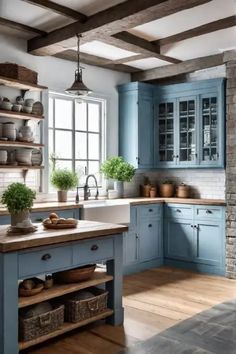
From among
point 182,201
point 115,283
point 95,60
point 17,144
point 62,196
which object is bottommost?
point 115,283

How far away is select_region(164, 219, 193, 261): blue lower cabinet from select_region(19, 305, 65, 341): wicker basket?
3.06 m

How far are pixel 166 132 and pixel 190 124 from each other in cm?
46

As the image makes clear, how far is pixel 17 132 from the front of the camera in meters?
5.18

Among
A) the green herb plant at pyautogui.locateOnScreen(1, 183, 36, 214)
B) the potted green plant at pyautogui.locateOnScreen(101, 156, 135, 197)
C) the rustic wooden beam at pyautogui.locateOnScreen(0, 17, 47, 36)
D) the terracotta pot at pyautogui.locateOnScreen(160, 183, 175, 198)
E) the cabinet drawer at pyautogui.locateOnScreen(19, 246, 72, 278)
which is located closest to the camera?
the cabinet drawer at pyautogui.locateOnScreen(19, 246, 72, 278)

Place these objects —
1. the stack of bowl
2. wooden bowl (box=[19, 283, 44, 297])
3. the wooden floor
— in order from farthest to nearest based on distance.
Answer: the stack of bowl
the wooden floor
wooden bowl (box=[19, 283, 44, 297])

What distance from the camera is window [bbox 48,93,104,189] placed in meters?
5.95

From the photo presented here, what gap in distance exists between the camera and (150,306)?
4445 millimetres

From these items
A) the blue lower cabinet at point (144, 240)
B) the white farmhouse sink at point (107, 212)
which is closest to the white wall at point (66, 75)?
the blue lower cabinet at point (144, 240)

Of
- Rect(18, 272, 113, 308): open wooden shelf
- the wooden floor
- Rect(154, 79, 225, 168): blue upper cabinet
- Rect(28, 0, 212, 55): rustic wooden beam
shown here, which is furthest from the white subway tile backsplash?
Rect(18, 272, 113, 308): open wooden shelf

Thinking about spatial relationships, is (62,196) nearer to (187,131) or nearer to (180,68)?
(187,131)

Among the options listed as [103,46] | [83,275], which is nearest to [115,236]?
[83,275]

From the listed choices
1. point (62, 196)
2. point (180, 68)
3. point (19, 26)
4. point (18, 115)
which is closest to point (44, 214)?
point (62, 196)

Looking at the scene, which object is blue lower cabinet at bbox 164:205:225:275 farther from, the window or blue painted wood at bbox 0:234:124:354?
blue painted wood at bbox 0:234:124:354

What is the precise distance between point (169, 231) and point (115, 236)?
8.77 feet
